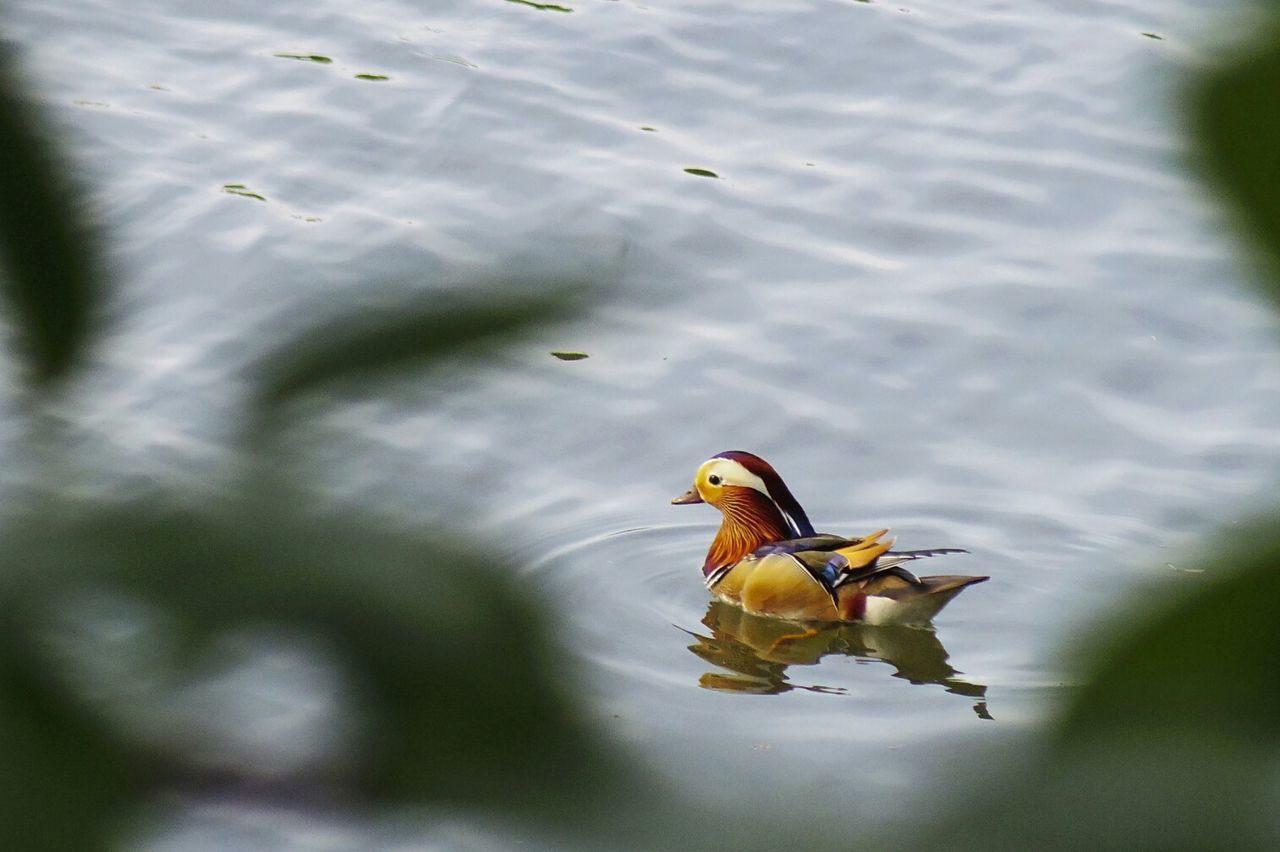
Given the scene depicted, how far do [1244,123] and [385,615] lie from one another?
357 millimetres

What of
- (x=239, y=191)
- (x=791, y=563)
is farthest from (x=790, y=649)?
(x=239, y=191)

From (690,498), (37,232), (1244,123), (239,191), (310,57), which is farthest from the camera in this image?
(310,57)

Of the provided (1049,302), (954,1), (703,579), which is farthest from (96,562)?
(954,1)

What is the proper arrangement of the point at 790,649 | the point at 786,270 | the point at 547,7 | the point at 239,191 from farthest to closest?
the point at 547,7 < the point at 786,270 < the point at 239,191 < the point at 790,649

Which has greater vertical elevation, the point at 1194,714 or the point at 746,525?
the point at 1194,714

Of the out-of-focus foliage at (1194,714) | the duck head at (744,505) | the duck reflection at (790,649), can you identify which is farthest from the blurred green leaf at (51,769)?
the duck head at (744,505)

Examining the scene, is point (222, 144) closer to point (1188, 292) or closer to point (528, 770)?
point (1188, 292)

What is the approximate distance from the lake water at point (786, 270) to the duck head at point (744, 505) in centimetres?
20

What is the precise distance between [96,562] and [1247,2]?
47 cm

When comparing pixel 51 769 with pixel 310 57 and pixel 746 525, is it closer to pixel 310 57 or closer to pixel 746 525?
pixel 746 525

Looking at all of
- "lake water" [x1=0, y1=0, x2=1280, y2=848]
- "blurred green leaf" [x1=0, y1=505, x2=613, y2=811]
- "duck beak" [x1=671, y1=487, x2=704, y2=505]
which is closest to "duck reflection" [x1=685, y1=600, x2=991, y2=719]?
"lake water" [x1=0, y1=0, x2=1280, y2=848]

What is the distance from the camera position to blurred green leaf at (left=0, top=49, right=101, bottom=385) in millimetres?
673

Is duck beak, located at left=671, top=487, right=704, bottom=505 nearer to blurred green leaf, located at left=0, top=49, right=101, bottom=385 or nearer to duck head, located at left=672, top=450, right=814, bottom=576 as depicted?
duck head, located at left=672, top=450, right=814, bottom=576

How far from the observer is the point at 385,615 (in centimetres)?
65
